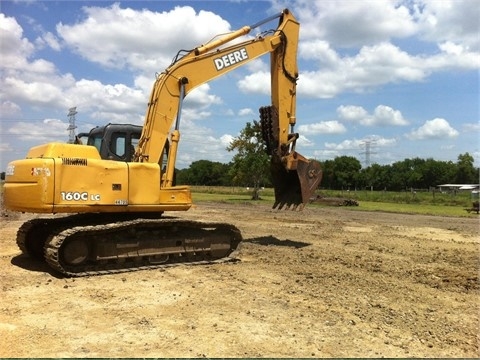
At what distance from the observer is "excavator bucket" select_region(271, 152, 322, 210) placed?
12.1 metres

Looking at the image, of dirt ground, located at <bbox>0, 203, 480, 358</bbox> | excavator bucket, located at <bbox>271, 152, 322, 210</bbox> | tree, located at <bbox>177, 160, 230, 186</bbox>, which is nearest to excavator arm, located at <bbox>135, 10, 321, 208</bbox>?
excavator bucket, located at <bbox>271, 152, 322, 210</bbox>

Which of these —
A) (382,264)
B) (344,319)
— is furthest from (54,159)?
(382,264)

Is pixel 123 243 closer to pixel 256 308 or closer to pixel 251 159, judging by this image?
pixel 256 308

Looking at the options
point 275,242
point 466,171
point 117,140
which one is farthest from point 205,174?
point 117,140

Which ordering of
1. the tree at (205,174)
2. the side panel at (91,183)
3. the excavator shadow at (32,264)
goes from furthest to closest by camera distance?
the tree at (205,174)
the excavator shadow at (32,264)
the side panel at (91,183)

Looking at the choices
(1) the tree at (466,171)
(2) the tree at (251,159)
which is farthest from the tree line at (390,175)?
(2) the tree at (251,159)

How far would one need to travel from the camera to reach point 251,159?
43969 mm

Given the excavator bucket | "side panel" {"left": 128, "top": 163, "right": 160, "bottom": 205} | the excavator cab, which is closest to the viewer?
"side panel" {"left": 128, "top": 163, "right": 160, "bottom": 205}

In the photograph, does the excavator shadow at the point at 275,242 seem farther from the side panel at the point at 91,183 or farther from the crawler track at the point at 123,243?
the side panel at the point at 91,183

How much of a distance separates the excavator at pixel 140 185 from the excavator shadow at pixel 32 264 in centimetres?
18

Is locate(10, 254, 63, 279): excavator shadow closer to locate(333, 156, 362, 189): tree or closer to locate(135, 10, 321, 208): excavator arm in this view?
locate(135, 10, 321, 208): excavator arm

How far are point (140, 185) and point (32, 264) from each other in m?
2.85

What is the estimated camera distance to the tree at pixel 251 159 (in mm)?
43688

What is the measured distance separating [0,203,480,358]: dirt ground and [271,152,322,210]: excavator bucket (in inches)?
55.8
